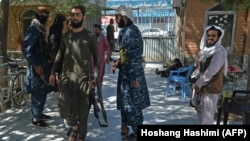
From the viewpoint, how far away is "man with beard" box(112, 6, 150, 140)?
3.49m

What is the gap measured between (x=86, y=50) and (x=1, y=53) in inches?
130

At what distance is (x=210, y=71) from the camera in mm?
3236

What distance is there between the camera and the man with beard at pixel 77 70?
10.9ft

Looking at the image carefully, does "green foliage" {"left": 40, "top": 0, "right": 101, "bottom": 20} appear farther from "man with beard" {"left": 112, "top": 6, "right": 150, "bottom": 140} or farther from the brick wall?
"man with beard" {"left": 112, "top": 6, "right": 150, "bottom": 140}

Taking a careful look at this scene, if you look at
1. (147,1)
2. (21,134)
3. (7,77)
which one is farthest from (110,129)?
(147,1)

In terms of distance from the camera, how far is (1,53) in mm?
5820

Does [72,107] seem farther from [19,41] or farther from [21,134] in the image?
[19,41]

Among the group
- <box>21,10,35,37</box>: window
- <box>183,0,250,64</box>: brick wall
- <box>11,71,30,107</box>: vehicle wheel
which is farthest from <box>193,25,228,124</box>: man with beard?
<box>21,10,35,37</box>: window

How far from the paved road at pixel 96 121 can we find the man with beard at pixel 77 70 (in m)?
0.68

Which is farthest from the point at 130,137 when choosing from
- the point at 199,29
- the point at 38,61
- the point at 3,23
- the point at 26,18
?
the point at 26,18

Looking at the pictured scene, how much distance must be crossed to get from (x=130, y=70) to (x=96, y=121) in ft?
4.93

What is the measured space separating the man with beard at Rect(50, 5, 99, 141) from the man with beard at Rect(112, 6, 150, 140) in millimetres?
379

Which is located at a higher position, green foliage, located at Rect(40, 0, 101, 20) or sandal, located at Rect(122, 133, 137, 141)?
green foliage, located at Rect(40, 0, 101, 20)

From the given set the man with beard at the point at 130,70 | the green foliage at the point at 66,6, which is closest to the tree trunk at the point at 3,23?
the green foliage at the point at 66,6
